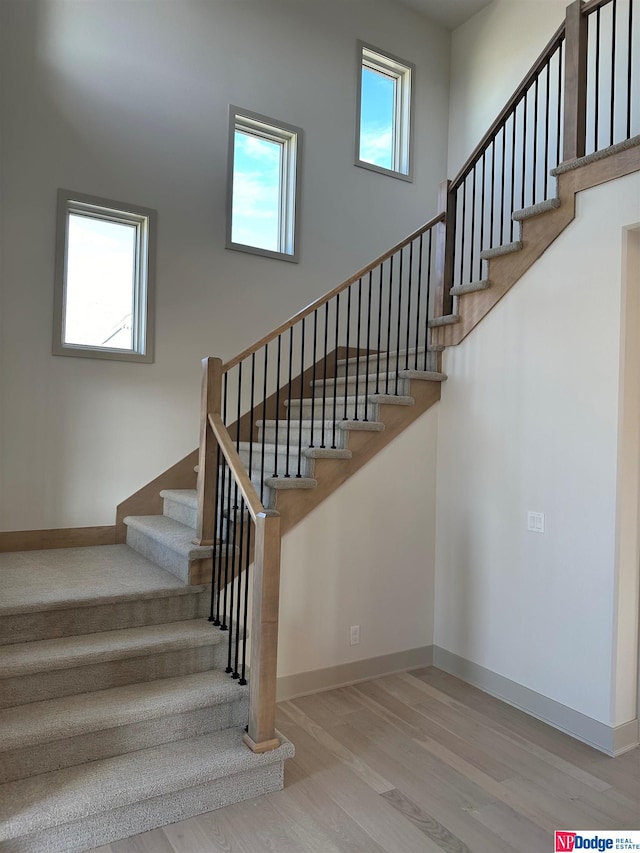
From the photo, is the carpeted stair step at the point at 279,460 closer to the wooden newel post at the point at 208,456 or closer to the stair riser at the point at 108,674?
the wooden newel post at the point at 208,456

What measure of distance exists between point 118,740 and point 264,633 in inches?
29.4

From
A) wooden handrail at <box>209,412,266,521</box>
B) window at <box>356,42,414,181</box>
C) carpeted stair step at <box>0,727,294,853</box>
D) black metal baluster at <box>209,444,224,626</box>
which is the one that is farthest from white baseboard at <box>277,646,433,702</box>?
window at <box>356,42,414,181</box>

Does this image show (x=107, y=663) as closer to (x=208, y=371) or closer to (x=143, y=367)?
(x=208, y=371)

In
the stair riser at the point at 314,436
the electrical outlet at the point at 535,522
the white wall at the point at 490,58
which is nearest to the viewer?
the electrical outlet at the point at 535,522

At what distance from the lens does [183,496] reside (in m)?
3.92

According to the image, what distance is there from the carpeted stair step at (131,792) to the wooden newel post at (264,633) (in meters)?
0.10

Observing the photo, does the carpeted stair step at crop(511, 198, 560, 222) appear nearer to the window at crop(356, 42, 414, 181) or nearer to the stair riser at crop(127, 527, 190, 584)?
the window at crop(356, 42, 414, 181)

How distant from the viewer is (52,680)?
259 cm

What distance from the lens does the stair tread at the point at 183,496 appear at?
370cm

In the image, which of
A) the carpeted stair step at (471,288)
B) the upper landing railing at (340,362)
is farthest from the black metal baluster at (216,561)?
the carpeted stair step at (471,288)

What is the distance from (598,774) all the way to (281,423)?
108 inches

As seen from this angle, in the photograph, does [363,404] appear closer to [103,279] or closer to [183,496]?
[183,496]

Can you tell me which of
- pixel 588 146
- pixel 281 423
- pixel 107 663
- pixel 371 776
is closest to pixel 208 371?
pixel 281 423

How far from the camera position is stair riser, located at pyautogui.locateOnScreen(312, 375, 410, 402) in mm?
3938
